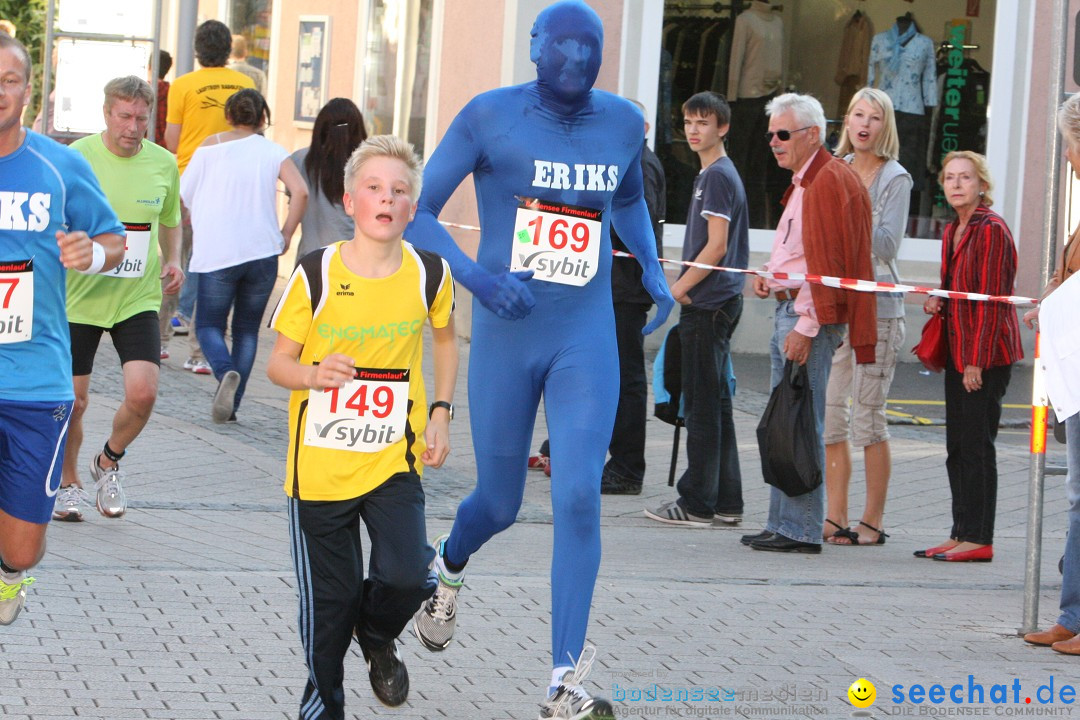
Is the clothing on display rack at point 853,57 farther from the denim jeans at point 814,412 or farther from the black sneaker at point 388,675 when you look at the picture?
the black sneaker at point 388,675

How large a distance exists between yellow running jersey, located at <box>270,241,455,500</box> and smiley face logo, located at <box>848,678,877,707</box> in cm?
164

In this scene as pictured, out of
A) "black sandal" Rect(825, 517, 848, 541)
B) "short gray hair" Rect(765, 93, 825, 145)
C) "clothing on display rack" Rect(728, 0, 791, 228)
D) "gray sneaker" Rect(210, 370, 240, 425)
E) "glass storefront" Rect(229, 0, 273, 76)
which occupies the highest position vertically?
"glass storefront" Rect(229, 0, 273, 76)

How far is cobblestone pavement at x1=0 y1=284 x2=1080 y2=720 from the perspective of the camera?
16.9 ft

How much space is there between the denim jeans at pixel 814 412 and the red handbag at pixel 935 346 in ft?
1.26

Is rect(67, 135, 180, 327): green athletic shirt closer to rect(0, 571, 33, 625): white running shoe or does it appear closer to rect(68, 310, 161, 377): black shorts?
rect(68, 310, 161, 377): black shorts

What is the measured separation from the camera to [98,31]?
11.6 meters

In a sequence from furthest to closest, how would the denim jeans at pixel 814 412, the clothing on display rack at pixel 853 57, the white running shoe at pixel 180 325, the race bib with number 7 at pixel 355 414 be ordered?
1. the clothing on display rack at pixel 853 57
2. the white running shoe at pixel 180 325
3. the denim jeans at pixel 814 412
4. the race bib with number 7 at pixel 355 414

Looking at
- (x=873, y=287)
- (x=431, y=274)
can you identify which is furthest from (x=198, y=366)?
(x=431, y=274)

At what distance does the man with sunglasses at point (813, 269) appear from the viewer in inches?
295

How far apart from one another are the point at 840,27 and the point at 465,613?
10604mm

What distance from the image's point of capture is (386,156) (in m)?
4.78

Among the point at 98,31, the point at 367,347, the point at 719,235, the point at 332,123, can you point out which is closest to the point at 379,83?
the point at 98,31

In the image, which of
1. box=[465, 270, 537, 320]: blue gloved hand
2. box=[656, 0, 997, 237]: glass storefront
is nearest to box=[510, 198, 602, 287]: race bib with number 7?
box=[465, 270, 537, 320]: blue gloved hand

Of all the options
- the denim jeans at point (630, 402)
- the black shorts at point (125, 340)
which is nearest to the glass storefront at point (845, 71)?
the denim jeans at point (630, 402)
